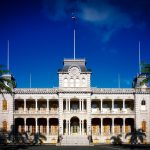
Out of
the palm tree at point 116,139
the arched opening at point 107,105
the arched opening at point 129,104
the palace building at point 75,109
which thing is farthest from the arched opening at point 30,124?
the arched opening at point 129,104

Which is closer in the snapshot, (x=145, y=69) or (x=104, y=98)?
(x=145, y=69)

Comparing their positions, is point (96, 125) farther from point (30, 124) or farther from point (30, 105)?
point (30, 105)

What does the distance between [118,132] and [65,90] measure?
44.9 ft

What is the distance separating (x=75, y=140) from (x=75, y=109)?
27.2 ft

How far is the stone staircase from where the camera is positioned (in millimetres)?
76688

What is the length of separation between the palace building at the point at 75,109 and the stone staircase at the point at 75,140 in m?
0.95

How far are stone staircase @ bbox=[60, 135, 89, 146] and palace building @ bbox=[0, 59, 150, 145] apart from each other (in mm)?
952

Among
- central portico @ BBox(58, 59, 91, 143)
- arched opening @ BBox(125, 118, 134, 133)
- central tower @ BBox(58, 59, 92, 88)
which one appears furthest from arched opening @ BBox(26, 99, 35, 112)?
arched opening @ BBox(125, 118, 134, 133)

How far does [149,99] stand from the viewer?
8275 cm

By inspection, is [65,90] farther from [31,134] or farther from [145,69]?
[145,69]

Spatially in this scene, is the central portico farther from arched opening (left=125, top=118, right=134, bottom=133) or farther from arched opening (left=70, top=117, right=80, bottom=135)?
arched opening (left=125, top=118, right=134, bottom=133)

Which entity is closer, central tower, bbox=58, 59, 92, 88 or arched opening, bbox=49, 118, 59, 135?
central tower, bbox=58, 59, 92, 88

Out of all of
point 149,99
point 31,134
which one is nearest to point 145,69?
point 149,99

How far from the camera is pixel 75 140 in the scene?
254 ft
